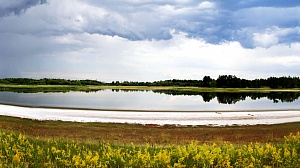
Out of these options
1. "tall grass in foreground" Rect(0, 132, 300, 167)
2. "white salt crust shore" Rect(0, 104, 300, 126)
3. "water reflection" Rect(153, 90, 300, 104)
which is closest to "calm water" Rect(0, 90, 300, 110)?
"water reflection" Rect(153, 90, 300, 104)

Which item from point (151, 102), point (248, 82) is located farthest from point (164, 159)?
point (248, 82)

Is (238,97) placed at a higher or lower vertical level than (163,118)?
higher

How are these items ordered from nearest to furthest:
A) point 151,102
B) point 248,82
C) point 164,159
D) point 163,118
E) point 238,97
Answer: point 164,159
point 163,118
point 151,102
point 238,97
point 248,82

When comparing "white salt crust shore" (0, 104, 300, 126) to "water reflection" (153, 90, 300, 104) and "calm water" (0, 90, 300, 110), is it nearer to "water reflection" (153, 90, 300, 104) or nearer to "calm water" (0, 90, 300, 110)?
"calm water" (0, 90, 300, 110)

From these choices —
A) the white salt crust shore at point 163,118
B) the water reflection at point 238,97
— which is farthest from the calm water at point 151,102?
the white salt crust shore at point 163,118

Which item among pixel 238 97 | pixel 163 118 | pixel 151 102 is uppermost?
pixel 238 97

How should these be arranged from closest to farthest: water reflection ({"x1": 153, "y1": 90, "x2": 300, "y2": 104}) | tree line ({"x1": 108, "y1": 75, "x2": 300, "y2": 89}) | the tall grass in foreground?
1. the tall grass in foreground
2. water reflection ({"x1": 153, "y1": 90, "x2": 300, "y2": 104})
3. tree line ({"x1": 108, "y1": 75, "x2": 300, "y2": 89})

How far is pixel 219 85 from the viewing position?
146 metres

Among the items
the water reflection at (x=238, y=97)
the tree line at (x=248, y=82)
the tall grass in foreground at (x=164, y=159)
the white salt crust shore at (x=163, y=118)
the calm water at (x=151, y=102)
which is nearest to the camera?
the tall grass in foreground at (x=164, y=159)

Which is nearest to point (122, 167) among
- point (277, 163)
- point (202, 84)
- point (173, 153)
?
point (173, 153)

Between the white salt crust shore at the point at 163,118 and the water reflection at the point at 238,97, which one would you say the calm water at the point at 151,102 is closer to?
the water reflection at the point at 238,97

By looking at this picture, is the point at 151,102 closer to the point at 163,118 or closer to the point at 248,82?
the point at 163,118

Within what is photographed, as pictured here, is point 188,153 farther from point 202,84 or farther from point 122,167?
point 202,84

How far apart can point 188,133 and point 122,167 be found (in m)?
15.2
